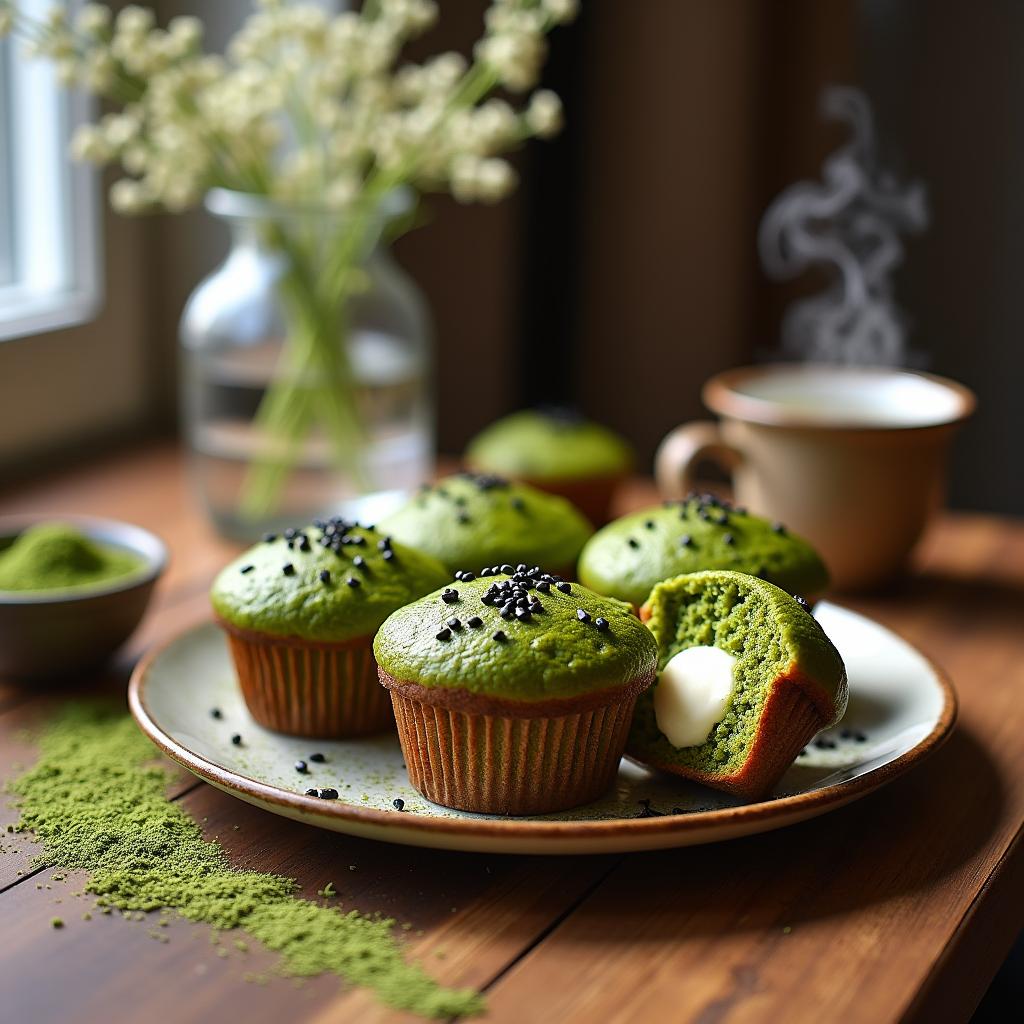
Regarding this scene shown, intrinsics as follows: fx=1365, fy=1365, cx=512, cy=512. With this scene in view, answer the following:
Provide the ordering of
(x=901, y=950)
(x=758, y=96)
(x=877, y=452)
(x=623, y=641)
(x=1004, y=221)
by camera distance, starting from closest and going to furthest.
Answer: (x=901, y=950), (x=623, y=641), (x=877, y=452), (x=1004, y=221), (x=758, y=96)

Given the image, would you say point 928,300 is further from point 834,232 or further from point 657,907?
point 657,907

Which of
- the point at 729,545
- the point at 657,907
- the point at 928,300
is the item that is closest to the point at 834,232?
the point at 928,300

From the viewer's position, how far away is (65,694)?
3.89ft

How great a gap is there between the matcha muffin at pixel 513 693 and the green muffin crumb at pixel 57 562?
36 cm

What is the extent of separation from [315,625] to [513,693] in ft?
0.71

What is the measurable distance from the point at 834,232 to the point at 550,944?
1641mm

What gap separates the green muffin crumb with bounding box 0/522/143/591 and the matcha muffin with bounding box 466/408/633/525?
518 millimetres

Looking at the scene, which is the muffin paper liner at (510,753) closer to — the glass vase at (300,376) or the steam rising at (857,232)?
the glass vase at (300,376)

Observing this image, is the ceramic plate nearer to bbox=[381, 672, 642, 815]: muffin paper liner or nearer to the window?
bbox=[381, 672, 642, 815]: muffin paper liner

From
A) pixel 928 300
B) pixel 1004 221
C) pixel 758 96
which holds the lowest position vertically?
pixel 928 300

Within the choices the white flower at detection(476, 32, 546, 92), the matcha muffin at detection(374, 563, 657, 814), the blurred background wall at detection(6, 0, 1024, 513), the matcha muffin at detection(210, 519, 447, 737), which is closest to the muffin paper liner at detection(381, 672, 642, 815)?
the matcha muffin at detection(374, 563, 657, 814)

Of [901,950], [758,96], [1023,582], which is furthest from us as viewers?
[758,96]

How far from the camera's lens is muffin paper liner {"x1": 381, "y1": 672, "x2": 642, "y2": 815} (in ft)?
3.04

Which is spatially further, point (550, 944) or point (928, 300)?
point (928, 300)
